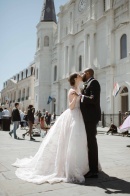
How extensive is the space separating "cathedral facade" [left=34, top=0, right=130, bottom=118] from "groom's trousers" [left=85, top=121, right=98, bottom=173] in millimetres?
18436

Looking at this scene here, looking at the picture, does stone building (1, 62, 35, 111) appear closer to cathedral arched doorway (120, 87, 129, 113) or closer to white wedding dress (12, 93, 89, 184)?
cathedral arched doorway (120, 87, 129, 113)

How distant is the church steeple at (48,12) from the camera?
125 feet

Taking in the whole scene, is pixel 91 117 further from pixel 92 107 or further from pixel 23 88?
pixel 23 88

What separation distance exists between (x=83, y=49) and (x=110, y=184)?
2817cm

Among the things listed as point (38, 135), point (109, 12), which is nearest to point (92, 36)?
point (109, 12)

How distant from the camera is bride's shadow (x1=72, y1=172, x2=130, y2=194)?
3.20m

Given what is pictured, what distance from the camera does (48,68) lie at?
37.2 metres

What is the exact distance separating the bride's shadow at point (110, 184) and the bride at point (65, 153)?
198 millimetres

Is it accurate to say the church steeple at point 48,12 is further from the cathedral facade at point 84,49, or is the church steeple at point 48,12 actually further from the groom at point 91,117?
the groom at point 91,117

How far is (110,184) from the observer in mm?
3479

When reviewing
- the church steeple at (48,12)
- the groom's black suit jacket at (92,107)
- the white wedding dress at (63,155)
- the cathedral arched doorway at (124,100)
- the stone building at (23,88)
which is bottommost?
the white wedding dress at (63,155)

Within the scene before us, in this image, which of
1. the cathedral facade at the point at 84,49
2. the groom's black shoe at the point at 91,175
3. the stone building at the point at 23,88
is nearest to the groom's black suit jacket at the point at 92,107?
the groom's black shoe at the point at 91,175

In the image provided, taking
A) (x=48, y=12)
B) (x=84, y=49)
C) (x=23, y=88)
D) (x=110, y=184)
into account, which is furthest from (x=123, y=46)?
(x=23, y=88)

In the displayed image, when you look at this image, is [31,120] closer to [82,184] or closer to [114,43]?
[82,184]
